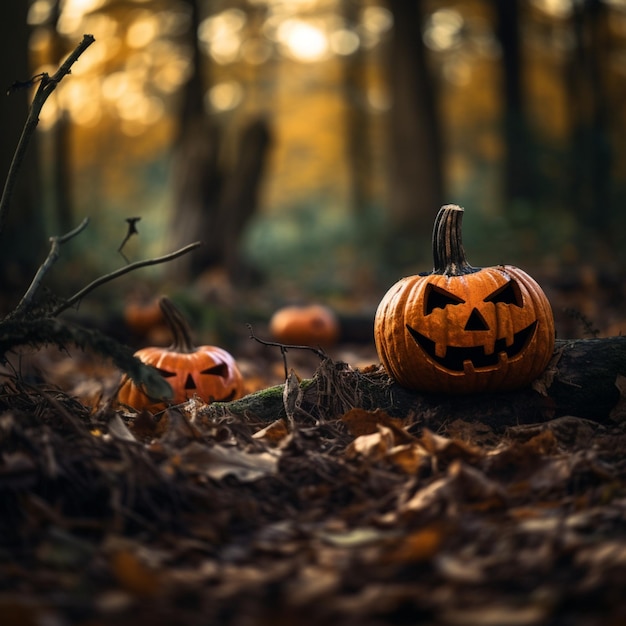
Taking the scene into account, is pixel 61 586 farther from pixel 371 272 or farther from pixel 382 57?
pixel 382 57

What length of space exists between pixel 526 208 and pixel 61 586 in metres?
14.0

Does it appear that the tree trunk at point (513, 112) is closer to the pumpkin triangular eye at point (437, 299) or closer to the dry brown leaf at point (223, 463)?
the pumpkin triangular eye at point (437, 299)

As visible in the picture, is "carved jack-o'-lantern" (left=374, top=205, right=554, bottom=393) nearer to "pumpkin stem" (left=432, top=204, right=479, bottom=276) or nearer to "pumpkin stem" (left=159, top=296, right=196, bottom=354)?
"pumpkin stem" (left=432, top=204, right=479, bottom=276)

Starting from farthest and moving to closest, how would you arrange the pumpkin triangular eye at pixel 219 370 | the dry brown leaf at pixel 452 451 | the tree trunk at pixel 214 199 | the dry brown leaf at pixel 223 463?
the tree trunk at pixel 214 199 → the pumpkin triangular eye at pixel 219 370 → the dry brown leaf at pixel 452 451 → the dry brown leaf at pixel 223 463

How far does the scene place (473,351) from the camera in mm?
3674

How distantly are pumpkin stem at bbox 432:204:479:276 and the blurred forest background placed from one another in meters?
2.75

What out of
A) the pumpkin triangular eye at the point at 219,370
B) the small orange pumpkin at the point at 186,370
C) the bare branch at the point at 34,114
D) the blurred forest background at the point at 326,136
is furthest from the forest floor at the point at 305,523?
the blurred forest background at the point at 326,136

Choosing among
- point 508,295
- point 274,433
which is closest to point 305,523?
point 274,433

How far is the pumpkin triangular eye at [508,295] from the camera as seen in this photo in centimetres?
365

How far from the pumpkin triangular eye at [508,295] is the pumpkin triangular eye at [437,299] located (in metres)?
0.16

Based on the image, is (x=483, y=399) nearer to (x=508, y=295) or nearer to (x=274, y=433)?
(x=508, y=295)

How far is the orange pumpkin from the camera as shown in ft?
26.7

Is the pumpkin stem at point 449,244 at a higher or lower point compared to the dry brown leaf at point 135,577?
higher

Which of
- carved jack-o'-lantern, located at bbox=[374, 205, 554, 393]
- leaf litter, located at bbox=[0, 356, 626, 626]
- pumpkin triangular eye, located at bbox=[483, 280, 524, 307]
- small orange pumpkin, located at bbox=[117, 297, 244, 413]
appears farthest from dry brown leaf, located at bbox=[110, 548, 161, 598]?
small orange pumpkin, located at bbox=[117, 297, 244, 413]
